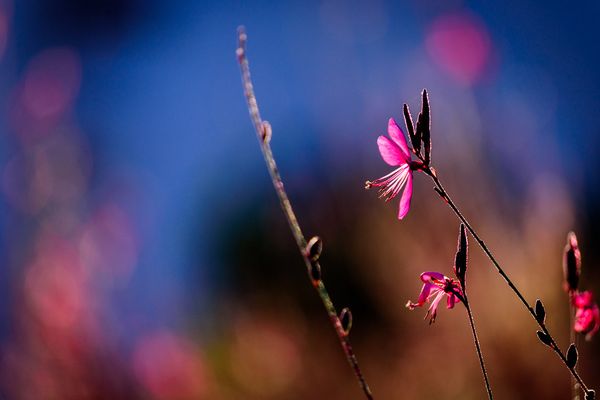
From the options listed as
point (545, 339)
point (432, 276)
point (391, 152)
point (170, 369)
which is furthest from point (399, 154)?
point (170, 369)

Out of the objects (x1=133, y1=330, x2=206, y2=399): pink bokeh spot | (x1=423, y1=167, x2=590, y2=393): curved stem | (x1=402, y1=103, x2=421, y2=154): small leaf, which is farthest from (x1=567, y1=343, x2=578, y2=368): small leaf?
(x1=133, y1=330, x2=206, y2=399): pink bokeh spot

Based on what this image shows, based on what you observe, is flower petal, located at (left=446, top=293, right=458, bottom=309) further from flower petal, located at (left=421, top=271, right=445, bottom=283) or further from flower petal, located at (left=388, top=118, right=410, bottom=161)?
flower petal, located at (left=388, top=118, right=410, bottom=161)

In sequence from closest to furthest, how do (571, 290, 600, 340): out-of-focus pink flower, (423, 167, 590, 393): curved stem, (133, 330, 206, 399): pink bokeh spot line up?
(423, 167, 590, 393): curved stem
(571, 290, 600, 340): out-of-focus pink flower
(133, 330, 206, 399): pink bokeh spot

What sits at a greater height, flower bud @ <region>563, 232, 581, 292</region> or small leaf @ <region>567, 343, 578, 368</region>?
flower bud @ <region>563, 232, 581, 292</region>

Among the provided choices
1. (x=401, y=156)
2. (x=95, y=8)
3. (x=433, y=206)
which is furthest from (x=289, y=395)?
(x=95, y=8)

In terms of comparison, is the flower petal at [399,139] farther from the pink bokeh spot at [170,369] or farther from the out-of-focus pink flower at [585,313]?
the pink bokeh spot at [170,369]

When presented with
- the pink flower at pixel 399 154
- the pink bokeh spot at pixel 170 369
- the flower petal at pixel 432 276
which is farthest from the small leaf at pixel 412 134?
the pink bokeh spot at pixel 170 369
